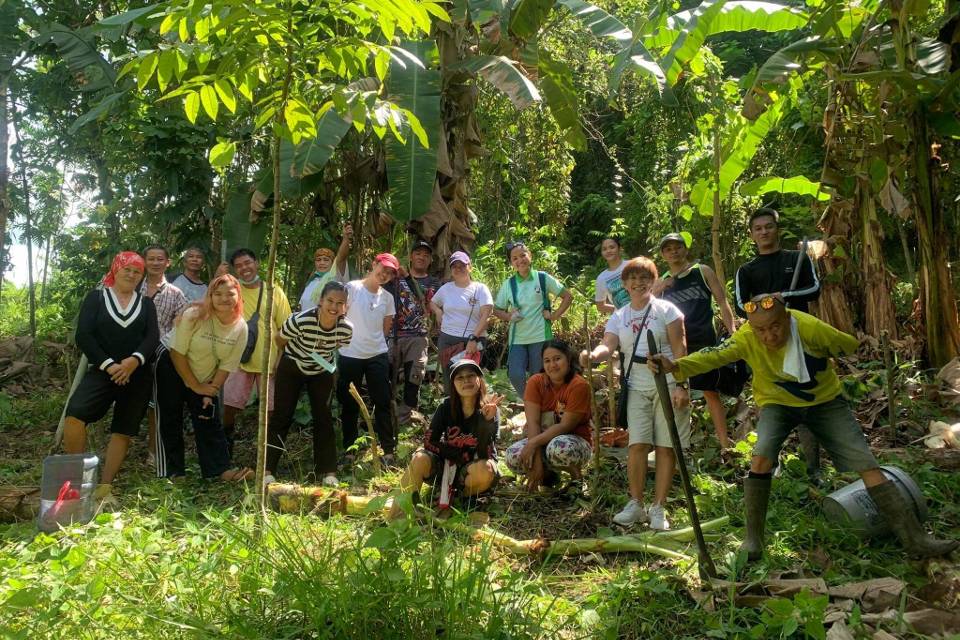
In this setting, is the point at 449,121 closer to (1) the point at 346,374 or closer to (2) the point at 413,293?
(2) the point at 413,293

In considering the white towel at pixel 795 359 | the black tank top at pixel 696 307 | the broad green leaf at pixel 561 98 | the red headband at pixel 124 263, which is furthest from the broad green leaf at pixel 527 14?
the red headband at pixel 124 263

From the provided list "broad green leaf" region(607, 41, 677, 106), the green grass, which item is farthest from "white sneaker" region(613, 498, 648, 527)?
"broad green leaf" region(607, 41, 677, 106)

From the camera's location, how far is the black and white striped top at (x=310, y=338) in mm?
5512

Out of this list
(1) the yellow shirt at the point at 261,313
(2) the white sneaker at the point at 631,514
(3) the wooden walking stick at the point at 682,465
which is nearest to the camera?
(3) the wooden walking stick at the point at 682,465

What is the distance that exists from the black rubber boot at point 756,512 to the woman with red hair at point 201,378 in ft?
11.7

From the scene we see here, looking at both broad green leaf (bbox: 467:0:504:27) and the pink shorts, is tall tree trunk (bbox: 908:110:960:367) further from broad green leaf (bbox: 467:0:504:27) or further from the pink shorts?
the pink shorts

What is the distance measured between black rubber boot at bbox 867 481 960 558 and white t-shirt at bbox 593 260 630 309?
325 centimetres

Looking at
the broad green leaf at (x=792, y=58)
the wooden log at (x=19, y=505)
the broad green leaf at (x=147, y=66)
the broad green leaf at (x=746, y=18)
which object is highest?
the broad green leaf at (x=746, y=18)

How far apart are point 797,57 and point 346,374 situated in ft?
13.7

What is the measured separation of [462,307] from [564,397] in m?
1.79

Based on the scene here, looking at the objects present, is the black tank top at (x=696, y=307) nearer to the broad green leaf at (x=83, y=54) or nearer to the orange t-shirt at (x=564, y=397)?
the orange t-shirt at (x=564, y=397)

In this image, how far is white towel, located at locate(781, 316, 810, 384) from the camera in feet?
12.5

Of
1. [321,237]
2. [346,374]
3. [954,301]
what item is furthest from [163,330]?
[954,301]

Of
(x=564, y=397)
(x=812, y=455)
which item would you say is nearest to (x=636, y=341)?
(x=564, y=397)
